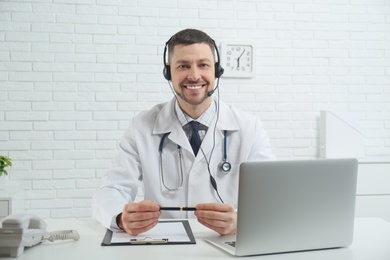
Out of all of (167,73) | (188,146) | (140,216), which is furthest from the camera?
(167,73)

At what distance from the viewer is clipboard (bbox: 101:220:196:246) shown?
1.40 m

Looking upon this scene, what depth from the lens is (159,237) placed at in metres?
1.47

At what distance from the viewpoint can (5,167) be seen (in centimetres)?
333

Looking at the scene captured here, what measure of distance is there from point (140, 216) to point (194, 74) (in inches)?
34.0

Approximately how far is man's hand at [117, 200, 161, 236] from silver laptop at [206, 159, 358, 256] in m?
0.25

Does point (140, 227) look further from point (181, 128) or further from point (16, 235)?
point (181, 128)

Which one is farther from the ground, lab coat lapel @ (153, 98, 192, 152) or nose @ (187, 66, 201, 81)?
nose @ (187, 66, 201, 81)

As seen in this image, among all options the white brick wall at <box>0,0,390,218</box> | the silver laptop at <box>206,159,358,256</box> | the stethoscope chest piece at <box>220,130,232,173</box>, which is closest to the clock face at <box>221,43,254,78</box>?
the white brick wall at <box>0,0,390,218</box>

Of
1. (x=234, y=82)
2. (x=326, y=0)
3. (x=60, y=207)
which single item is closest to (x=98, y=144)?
(x=60, y=207)

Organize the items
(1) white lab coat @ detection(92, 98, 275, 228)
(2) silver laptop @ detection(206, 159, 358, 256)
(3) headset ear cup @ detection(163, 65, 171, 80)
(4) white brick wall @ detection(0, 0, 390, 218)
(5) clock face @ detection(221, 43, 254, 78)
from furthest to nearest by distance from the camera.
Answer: (5) clock face @ detection(221, 43, 254, 78)
(4) white brick wall @ detection(0, 0, 390, 218)
(3) headset ear cup @ detection(163, 65, 171, 80)
(1) white lab coat @ detection(92, 98, 275, 228)
(2) silver laptop @ detection(206, 159, 358, 256)

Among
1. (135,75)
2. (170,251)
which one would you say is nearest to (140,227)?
(170,251)

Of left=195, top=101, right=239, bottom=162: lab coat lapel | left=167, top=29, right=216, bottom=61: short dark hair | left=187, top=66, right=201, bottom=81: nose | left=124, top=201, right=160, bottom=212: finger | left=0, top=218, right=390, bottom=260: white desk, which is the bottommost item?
left=0, top=218, right=390, bottom=260: white desk

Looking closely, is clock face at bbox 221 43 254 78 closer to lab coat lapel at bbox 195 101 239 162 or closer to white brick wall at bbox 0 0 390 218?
white brick wall at bbox 0 0 390 218

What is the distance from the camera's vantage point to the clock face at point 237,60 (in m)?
3.57
